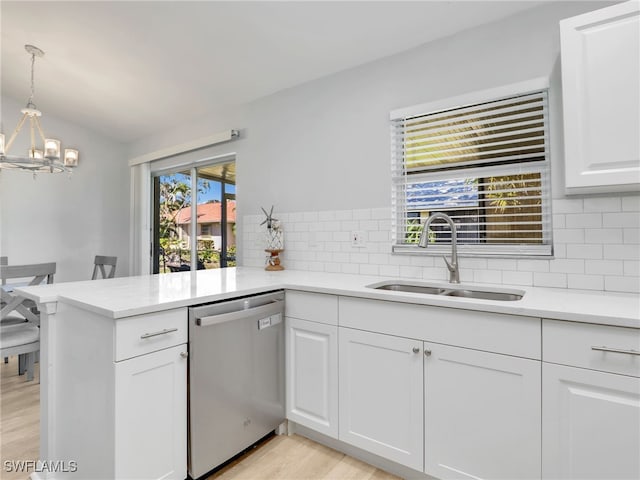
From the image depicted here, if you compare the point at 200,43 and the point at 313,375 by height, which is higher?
the point at 200,43

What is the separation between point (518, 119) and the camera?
6.27 ft

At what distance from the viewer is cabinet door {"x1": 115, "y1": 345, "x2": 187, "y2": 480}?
126cm

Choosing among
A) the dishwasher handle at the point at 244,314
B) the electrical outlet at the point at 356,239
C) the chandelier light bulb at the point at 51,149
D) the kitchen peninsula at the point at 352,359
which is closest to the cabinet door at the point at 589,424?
the kitchen peninsula at the point at 352,359

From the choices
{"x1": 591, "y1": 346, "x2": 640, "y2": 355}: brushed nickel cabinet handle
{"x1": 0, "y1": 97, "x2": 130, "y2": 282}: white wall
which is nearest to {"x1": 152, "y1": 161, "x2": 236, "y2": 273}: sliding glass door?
{"x1": 0, "y1": 97, "x2": 130, "y2": 282}: white wall

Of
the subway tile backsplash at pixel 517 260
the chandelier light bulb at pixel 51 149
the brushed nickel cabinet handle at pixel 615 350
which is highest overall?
the chandelier light bulb at pixel 51 149

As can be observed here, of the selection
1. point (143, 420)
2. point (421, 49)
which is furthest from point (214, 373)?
point (421, 49)

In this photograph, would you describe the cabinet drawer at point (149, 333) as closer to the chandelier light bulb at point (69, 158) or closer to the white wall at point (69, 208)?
the chandelier light bulb at point (69, 158)

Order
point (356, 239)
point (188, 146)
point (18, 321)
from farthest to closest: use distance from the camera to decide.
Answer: point (188, 146), point (18, 321), point (356, 239)

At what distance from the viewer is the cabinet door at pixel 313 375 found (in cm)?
175

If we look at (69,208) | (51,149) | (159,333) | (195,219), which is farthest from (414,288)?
(69,208)

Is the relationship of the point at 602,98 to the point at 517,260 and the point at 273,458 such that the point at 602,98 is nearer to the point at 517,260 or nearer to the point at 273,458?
the point at 517,260

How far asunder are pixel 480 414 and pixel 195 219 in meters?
3.40

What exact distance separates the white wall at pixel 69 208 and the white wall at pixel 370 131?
207 cm

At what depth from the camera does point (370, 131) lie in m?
2.36
